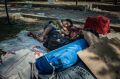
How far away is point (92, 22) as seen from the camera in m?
6.82

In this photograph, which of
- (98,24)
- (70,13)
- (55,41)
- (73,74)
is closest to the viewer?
(73,74)

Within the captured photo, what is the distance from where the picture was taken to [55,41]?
5.66 metres

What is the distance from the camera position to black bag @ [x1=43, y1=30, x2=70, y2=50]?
221 inches

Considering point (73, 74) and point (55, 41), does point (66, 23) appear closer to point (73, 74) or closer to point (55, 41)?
point (55, 41)

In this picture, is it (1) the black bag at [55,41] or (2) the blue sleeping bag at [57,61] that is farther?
(1) the black bag at [55,41]

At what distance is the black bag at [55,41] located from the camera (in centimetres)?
561

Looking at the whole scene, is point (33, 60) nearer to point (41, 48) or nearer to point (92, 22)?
point (41, 48)

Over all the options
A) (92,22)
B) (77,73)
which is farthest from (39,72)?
(92,22)

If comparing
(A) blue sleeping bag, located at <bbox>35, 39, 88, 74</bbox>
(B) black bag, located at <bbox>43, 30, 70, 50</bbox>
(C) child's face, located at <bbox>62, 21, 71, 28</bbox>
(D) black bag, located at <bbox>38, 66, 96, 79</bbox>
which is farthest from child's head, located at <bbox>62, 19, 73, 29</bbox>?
(D) black bag, located at <bbox>38, 66, 96, 79</bbox>

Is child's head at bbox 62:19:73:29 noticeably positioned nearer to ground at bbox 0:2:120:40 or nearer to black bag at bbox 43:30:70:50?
black bag at bbox 43:30:70:50

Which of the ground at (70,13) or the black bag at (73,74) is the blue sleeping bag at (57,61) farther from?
the ground at (70,13)

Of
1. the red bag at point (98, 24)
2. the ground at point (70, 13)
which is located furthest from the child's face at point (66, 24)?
the ground at point (70, 13)

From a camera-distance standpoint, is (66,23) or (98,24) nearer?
(66,23)

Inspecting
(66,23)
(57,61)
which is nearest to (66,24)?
(66,23)
